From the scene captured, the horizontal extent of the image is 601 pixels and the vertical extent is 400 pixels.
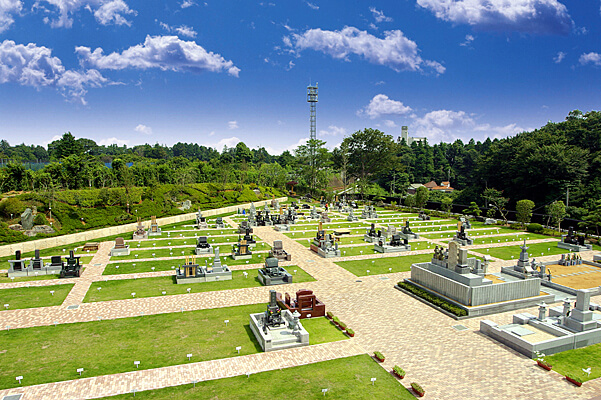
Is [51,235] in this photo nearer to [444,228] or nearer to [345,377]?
[345,377]

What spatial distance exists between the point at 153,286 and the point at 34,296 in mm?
5565

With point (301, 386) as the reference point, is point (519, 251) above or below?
above

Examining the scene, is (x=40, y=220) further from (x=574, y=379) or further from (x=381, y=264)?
(x=574, y=379)

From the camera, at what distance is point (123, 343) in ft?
46.0

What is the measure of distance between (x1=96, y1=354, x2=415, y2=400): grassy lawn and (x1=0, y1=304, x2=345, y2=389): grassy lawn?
170 centimetres

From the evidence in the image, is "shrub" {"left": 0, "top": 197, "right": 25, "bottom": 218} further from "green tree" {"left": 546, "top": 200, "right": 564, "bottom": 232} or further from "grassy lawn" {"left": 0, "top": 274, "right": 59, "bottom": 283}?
"green tree" {"left": 546, "top": 200, "right": 564, "bottom": 232}

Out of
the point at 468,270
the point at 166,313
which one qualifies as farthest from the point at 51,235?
the point at 468,270

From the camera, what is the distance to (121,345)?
1384 centimetres

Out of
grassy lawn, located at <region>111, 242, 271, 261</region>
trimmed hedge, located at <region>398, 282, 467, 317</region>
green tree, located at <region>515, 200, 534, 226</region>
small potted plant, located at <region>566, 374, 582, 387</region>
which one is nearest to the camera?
small potted plant, located at <region>566, 374, 582, 387</region>

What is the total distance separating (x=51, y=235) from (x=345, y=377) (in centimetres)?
2834

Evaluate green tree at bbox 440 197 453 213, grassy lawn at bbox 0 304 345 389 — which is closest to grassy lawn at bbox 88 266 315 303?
grassy lawn at bbox 0 304 345 389

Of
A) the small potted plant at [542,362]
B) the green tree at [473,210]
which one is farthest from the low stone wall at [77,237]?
the green tree at [473,210]

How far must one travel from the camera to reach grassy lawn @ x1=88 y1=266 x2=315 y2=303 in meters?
19.3

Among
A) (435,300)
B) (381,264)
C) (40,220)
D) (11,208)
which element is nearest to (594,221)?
(381,264)
